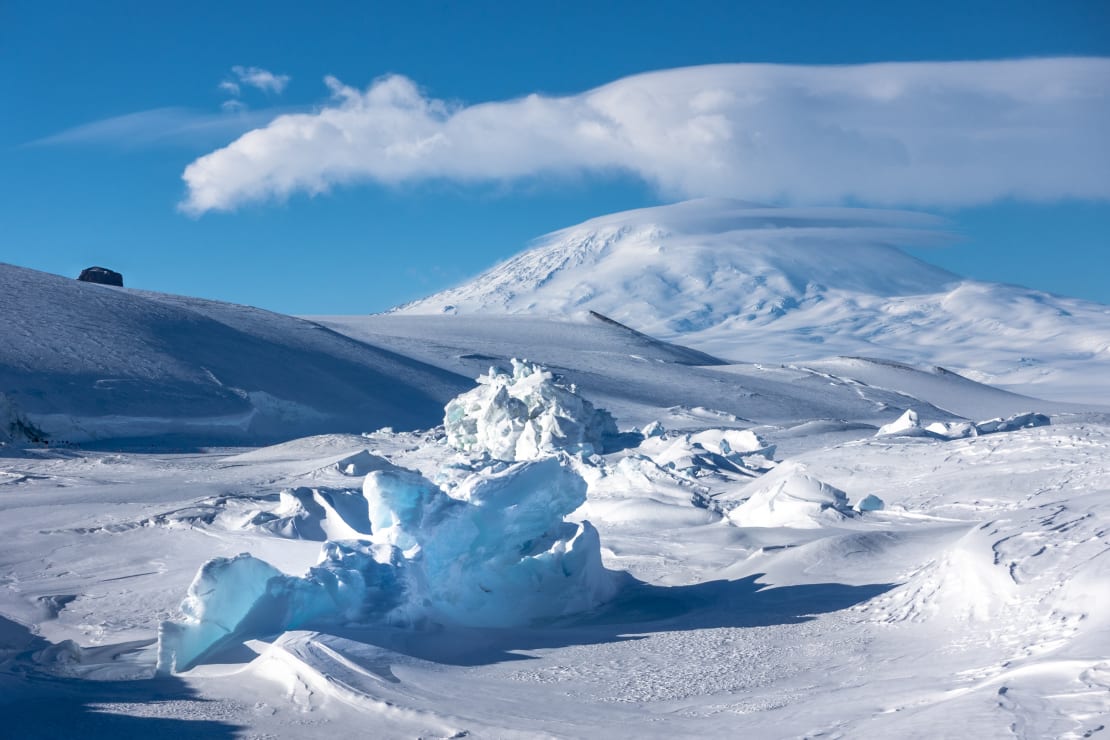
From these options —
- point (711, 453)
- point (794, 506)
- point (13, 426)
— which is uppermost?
point (13, 426)

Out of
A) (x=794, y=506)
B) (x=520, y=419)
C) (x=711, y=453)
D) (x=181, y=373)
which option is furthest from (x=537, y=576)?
(x=181, y=373)

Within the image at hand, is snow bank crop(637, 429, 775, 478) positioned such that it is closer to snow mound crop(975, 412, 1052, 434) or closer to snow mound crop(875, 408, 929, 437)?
snow mound crop(875, 408, 929, 437)

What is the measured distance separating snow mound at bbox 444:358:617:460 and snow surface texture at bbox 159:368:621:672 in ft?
30.0

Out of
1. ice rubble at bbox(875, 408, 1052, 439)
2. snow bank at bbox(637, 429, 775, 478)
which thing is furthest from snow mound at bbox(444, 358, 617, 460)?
ice rubble at bbox(875, 408, 1052, 439)

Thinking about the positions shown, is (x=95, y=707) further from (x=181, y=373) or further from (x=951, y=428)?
(x=181, y=373)

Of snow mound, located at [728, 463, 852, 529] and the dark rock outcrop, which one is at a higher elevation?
the dark rock outcrop

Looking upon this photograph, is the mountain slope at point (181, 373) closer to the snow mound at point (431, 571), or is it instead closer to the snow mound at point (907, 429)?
the snow mound at point (907, 429)

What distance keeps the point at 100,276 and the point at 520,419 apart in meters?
25.4

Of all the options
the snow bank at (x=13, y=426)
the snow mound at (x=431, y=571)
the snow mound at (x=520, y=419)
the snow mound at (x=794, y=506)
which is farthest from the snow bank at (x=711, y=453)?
the snow bank at (x=13, y=426)

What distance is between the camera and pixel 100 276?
124 ft

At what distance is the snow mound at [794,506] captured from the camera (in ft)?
34.1

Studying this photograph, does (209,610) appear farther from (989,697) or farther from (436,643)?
(989,697)

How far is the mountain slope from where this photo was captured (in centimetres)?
2153

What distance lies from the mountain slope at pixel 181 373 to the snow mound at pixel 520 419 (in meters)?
6.63
